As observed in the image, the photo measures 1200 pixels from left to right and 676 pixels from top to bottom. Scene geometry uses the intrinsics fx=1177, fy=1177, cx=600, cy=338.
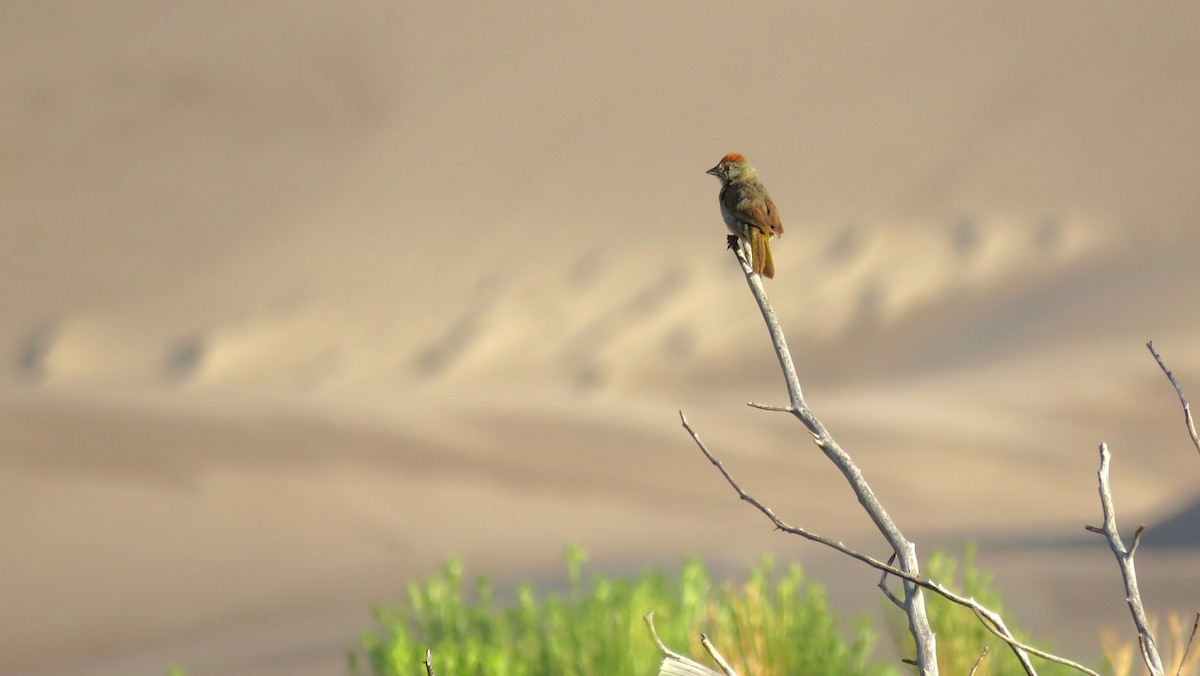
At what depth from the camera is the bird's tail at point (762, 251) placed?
1851mm

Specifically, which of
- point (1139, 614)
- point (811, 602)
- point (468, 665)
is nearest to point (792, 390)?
point (1139, 614)

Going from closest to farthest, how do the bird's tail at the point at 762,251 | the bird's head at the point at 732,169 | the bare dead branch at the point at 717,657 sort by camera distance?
the bare dead branch at the point at 717,657 → the bird's tail at the point at 762,251 → the bird's head at the point at 732,169

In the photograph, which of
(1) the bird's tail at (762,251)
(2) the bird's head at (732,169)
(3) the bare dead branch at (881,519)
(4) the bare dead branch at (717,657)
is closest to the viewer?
(4) the bare dead branch at (717,657)

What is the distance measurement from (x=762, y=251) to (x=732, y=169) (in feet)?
1.02

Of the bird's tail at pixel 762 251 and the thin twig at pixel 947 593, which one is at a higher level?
the bird's tail at pixel 762 251

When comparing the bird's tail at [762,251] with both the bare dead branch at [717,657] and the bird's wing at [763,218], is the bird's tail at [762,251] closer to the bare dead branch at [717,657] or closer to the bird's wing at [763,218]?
the bird's wing at [763,218]

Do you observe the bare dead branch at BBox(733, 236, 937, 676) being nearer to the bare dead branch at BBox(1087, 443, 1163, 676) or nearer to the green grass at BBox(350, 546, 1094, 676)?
the bare dead branch at BBox(1087, 443, 1163, 676)

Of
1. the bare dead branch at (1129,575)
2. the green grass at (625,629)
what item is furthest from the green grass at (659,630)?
the bare dead branch at (1129,575)

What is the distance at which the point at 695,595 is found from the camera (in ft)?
10.5

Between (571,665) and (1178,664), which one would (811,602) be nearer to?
(571,665)

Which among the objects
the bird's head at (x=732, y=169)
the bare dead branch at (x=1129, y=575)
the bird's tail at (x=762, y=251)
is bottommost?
the bare dead branch at (x=1129, y=575)

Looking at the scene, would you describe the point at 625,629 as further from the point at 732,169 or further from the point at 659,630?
the point at 732,169

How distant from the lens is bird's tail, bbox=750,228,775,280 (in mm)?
1851

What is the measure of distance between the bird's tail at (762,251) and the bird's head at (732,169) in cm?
22
